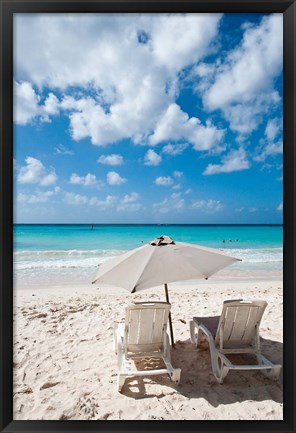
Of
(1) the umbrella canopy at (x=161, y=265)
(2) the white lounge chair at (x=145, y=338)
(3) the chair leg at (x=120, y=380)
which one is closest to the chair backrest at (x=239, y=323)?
(1) the umbrella canopy at (x=161, y=265)

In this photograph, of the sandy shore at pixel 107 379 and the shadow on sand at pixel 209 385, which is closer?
the sandy shore at pixel 107 379

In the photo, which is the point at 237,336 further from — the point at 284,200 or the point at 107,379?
the point at 284,200

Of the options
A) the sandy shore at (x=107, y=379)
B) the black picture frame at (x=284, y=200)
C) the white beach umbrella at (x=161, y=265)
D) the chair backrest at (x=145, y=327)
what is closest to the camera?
the black picture frame at (x=284, y=200)

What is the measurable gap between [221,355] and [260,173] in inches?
1676

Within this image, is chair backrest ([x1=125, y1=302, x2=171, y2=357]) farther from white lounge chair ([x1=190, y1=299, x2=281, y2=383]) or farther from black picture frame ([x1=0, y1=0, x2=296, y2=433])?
black picture frame ([x1=0, y1=0, x2=296, y2=433])

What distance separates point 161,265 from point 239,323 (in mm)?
1168

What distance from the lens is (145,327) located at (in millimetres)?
3234

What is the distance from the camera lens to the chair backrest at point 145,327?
3.13m

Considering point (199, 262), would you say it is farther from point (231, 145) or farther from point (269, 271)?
point (231, 145)

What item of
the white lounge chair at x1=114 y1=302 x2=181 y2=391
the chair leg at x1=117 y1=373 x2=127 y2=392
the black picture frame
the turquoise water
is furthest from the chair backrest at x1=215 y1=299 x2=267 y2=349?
the turquoise water

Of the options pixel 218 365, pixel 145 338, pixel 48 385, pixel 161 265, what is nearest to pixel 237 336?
pixel 218 365

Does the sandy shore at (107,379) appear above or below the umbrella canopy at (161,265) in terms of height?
below

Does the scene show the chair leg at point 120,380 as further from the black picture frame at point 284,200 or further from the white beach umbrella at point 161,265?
the black picture frame at point 284,200

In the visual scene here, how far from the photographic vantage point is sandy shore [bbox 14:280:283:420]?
268 centimetres
